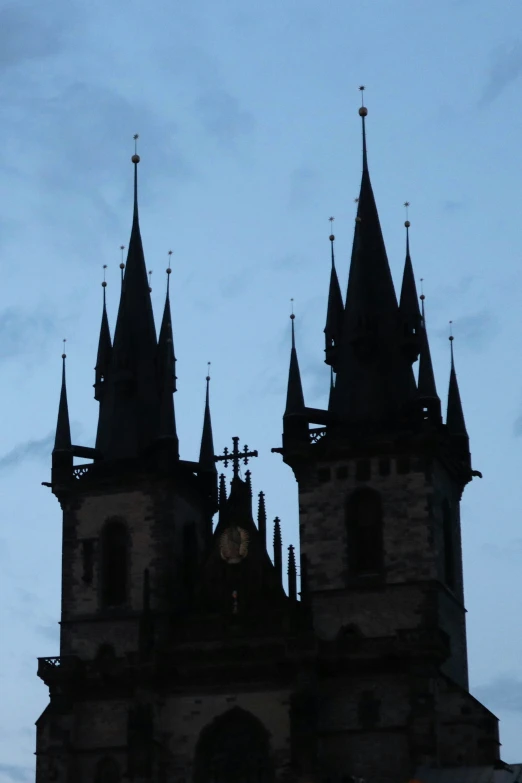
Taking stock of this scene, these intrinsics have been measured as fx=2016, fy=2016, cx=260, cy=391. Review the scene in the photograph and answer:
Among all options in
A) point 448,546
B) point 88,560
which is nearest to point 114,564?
point 88,560

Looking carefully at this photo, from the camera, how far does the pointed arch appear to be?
65.8 metres

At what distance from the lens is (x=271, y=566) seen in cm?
6881

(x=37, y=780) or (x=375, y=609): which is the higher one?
(x=375, y=609)

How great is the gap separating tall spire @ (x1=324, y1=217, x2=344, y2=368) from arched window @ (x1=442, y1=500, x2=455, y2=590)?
6.64 m

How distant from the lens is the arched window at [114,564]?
6988cm

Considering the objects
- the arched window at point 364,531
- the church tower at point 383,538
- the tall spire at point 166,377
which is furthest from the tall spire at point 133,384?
Result: the arched window at point 364,531

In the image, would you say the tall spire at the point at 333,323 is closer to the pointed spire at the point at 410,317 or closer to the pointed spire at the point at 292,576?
the pointed spire at the point at 410,317

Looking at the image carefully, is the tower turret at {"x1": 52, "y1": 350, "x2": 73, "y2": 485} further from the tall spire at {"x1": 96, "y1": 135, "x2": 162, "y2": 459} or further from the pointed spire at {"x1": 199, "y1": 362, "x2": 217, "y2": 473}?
the pointed spire at {"x1": 199, "y1": 362, "x2": 217, "y2": 473}

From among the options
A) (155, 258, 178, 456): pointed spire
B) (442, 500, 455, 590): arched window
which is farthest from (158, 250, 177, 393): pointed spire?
(442, 500, 455, 590): arched window

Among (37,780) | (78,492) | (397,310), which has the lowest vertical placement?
(37,780)

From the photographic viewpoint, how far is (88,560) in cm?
7044

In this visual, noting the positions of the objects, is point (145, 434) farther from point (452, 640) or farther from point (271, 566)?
point (452, 640)

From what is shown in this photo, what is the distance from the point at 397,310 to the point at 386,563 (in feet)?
31.9

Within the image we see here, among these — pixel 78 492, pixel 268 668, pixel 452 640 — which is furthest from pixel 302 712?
pixel 78 492
